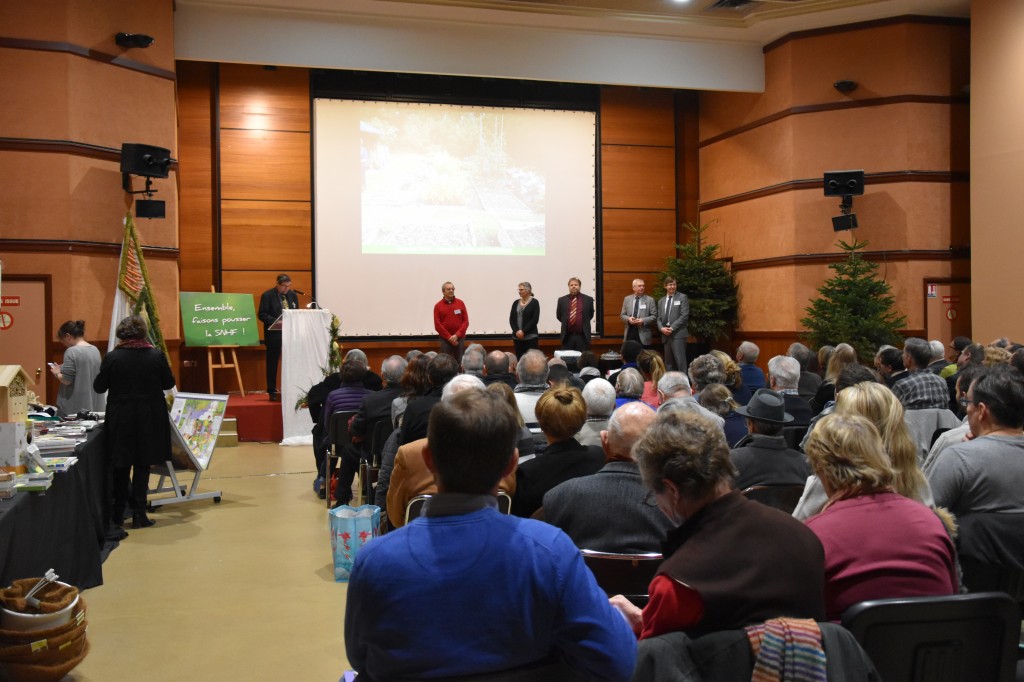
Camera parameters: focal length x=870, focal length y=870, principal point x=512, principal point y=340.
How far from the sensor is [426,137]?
11180 millimetres

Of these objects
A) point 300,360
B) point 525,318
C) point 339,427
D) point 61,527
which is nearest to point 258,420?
point 300,360

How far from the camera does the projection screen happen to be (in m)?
10.9

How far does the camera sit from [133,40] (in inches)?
344

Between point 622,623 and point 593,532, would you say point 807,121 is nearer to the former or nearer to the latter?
point 593,532

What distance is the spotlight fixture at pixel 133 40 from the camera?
28.5 ft

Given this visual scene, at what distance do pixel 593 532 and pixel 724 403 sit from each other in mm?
2121

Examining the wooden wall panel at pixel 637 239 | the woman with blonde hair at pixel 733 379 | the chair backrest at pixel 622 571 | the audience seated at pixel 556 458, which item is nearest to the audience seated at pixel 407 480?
the audience seated at pixel 556 458

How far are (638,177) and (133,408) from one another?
8.25 m

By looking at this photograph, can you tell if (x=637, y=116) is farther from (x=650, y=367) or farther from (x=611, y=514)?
(x=611, y=514)

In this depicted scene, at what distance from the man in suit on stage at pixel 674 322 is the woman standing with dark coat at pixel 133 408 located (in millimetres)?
6592

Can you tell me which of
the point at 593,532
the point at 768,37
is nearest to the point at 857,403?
the point at 593,532

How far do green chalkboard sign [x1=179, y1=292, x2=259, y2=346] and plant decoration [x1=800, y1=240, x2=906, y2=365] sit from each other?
6.50m

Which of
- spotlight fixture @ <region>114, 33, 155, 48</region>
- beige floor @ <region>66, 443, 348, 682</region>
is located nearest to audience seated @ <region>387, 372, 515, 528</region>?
beige floor @ <region>66, 443, 348, 682</region>

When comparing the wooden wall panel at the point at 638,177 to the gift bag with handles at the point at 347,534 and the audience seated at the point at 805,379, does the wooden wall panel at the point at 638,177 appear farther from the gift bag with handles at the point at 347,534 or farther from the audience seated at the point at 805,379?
the gift bag with handles at the point at 347,534
